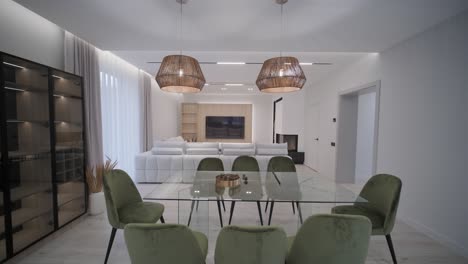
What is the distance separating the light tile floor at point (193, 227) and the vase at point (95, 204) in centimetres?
8

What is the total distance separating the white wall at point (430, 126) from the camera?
2.16m

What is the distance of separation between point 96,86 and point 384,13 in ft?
13.7

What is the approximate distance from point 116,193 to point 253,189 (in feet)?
4.89

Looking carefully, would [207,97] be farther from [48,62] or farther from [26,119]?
[26,119]

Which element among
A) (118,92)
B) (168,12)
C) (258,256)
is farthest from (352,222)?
(118,92)

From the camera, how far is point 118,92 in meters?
4.23

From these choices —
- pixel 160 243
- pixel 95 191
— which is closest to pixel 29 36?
pixel 95 191

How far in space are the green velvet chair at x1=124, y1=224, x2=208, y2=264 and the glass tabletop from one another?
2.84ft

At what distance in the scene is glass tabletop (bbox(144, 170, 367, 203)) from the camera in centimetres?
207

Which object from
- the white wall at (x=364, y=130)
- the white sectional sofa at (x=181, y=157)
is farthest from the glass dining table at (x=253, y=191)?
the white wall at (x=364, y=130)

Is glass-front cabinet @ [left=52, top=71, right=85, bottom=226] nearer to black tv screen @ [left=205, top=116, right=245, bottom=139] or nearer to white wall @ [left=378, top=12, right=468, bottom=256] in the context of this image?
white wall @ [left=378, top=12, right=468, bottom=256]

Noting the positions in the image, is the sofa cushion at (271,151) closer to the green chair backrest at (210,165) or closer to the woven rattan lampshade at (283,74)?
the green chair backrest at (210,165)

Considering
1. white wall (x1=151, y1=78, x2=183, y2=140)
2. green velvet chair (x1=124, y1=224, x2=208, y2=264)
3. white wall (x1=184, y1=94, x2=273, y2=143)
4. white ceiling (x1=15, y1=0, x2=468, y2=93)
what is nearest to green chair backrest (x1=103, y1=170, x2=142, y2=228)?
green velvet chair (x1=124, y1=224, x2=208, y2=264)

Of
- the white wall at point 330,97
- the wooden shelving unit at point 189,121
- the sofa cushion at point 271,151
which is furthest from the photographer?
the wooden shelving unit at point 189,121
